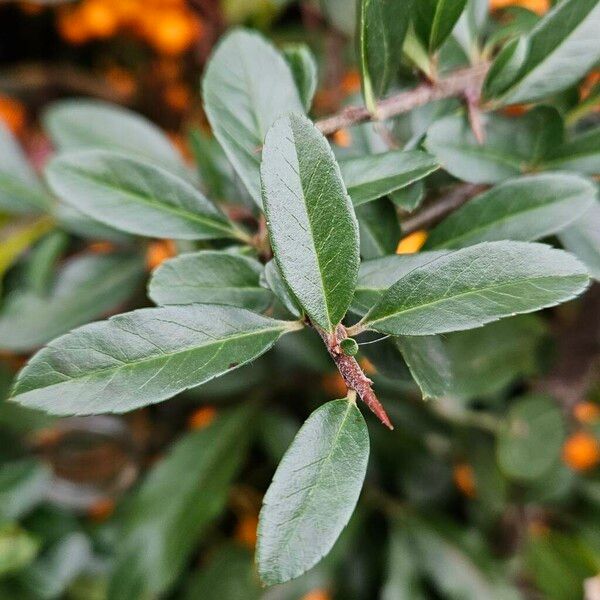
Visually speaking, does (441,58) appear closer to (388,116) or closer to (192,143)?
(388,116)

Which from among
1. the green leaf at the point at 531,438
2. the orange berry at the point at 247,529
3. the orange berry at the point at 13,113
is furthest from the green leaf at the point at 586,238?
the orange berry at the point at 13,113

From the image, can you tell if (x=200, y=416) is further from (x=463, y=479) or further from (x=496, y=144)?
(x=496, y=144)

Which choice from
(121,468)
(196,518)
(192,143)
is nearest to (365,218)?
(192,143)

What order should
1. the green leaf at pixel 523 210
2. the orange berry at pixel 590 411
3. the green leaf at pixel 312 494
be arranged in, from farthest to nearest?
the orange berry at pixel 590 411
the green leaf at pixel 523 210
the green leaf at pixel 312 494

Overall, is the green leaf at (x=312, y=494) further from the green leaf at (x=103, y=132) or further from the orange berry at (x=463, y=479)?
the orange berry at (x=463, y=479)

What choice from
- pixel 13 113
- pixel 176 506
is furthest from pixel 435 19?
pixel 13 113

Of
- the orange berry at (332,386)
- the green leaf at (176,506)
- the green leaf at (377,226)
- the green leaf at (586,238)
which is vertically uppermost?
the green leaf at (377,226)
